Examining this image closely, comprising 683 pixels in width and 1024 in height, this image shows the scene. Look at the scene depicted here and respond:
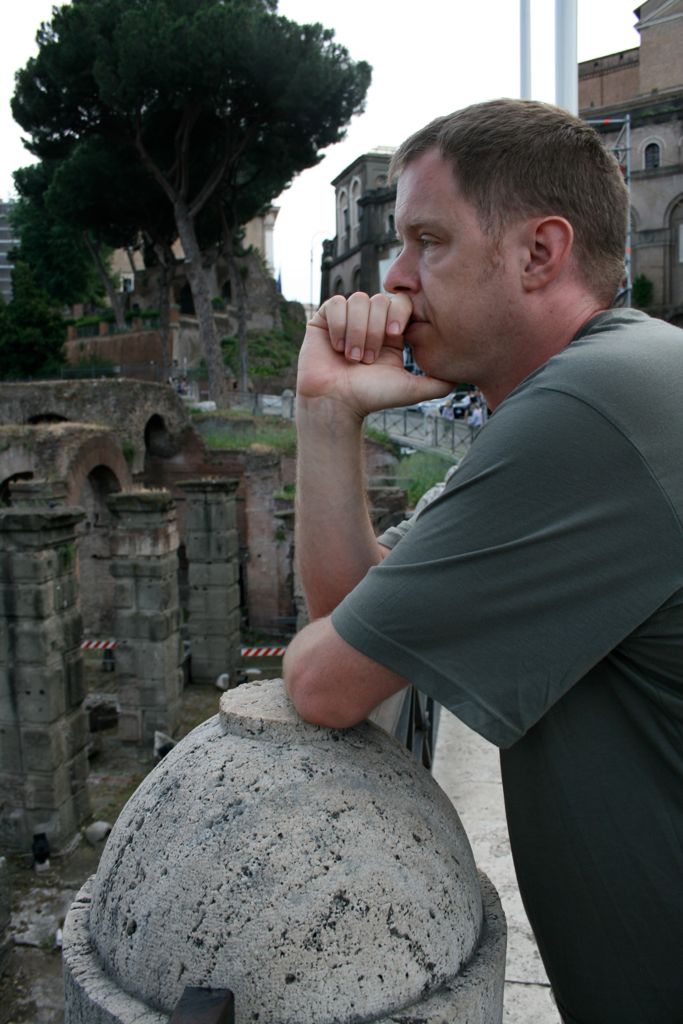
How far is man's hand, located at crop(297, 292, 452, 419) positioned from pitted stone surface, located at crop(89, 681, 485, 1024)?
500mm

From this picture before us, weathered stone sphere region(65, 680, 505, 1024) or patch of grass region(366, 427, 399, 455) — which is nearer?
weathered stone sphere region(65, 680, 505, 1024)

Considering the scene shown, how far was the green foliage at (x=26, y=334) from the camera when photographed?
2867 centimetres

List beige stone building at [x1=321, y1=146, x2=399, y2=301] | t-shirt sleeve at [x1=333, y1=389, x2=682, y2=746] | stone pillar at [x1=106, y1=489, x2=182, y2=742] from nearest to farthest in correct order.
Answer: t-shirt sleeve at [x1=333, y1=389, x2=682, y2=746] → stone pillar at [x1=106, y1=489, x2=182, y2=742] → beige stone building at [x1=321, y1=146, x2=399, y2=301]

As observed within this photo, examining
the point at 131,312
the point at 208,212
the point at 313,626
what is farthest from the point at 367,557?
the point at 131,312

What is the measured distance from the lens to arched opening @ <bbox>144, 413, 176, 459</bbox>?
59.7ft

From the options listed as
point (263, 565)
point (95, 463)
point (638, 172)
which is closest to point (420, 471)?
point (263, 565)

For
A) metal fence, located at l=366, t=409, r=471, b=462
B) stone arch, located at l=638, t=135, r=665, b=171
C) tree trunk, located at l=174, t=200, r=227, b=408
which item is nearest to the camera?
metal fence, located at l=366, t=409, r=471, b=462

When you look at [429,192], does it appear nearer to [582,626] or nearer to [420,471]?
[582,626]

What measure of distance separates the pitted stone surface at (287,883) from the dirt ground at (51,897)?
4551 millimetres

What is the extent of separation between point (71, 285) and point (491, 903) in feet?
120

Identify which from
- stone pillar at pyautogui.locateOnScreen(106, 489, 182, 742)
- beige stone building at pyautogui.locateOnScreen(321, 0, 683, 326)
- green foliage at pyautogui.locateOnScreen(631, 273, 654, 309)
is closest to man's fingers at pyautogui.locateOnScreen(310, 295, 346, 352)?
beige stone building at pyautogui.locateOnScreen(321, 0, 683, 326)

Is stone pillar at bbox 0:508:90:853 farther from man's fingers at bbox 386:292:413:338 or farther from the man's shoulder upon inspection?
the man's shoulder

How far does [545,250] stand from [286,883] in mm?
882

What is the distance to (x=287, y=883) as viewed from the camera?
109 centimetres
